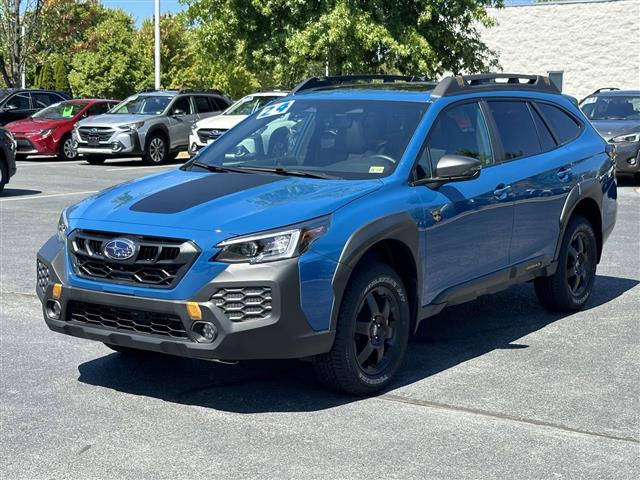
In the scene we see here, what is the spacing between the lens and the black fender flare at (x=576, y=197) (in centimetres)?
774

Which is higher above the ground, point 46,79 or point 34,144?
point 46,79

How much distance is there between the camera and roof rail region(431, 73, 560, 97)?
22.3 feet

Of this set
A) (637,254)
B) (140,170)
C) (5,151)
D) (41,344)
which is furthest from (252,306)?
(140,170)

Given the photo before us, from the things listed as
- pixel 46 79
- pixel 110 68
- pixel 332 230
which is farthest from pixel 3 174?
pixel 46 79

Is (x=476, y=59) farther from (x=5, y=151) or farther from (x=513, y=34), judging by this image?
(x=5, y=151)

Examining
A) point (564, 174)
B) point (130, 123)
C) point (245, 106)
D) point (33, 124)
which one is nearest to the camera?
point (564, 174)

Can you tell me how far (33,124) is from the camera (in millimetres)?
26266

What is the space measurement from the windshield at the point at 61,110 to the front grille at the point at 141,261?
72.6 feet

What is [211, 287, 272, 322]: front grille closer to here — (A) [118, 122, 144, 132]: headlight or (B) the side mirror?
(B) the side mirror

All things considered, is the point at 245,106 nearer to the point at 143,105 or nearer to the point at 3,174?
the point at 143,105

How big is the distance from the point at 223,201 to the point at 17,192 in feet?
40.7

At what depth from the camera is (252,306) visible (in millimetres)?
5250

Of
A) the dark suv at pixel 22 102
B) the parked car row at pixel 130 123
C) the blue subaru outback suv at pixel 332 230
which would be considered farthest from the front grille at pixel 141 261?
the dark suv at pixel 22 102

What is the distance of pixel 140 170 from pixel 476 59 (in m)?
11.4
